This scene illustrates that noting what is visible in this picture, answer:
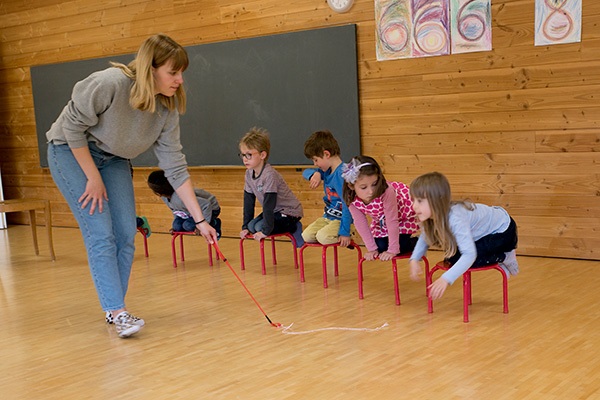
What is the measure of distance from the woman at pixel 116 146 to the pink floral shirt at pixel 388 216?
3.03ft

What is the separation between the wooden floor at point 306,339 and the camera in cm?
273

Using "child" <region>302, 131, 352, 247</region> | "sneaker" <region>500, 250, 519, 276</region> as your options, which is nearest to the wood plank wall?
"child" <region>302, 131, 352, 247</region>

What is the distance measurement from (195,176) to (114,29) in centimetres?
167

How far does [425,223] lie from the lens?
11.2 feet

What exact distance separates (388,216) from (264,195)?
3.77ft

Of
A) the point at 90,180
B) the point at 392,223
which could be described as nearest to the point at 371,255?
the point at 392,223

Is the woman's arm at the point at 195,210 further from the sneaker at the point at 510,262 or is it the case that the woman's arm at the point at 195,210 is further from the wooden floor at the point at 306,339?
the sneaker at the point at 510,262

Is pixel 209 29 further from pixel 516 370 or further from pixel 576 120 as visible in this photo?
pixel 516 370

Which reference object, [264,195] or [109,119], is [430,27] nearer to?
[264,195]

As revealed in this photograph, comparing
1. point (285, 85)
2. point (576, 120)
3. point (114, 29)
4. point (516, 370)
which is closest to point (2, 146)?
point (114, 29)

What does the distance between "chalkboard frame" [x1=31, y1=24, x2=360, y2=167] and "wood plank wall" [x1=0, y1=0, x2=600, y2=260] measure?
0.10 m

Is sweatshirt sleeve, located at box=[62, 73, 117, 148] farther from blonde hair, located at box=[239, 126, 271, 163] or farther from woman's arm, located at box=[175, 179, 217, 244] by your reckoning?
blonde hair, located at box=[239, 126, 271, 163]

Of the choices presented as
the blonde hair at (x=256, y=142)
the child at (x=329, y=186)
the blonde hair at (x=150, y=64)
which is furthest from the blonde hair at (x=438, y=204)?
the blonde hair at (x=256, y=142)

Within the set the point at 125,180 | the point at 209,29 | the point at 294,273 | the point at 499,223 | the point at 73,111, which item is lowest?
the point at 294,273
